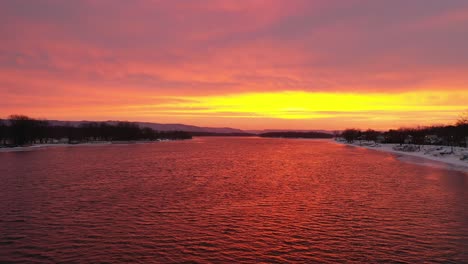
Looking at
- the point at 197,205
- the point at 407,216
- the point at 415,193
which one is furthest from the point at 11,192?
the point at 415,193

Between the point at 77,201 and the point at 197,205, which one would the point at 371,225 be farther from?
the point at 77,201

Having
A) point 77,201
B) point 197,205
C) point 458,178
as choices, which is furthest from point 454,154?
point 77,201

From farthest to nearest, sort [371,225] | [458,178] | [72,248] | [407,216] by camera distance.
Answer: [458,178], [407,216], [371,225], [72,248]

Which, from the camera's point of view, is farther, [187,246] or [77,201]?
[77,201]

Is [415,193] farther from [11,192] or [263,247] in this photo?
[11,192]

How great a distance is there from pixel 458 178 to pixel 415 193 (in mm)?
16359

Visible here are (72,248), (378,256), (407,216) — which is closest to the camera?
(378,256)

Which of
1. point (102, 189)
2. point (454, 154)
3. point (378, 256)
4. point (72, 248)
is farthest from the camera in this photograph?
point (454, 154)

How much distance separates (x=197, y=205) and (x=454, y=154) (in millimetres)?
74415

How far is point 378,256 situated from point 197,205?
564 inches

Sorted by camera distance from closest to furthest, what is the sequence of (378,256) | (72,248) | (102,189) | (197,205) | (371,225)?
1. (378,256)
2. (72,248)
3. (371,225)
4. (197,205)
5. (102,189)

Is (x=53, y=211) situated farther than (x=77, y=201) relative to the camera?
No

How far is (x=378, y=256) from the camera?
15.1 meters

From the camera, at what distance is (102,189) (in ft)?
109
